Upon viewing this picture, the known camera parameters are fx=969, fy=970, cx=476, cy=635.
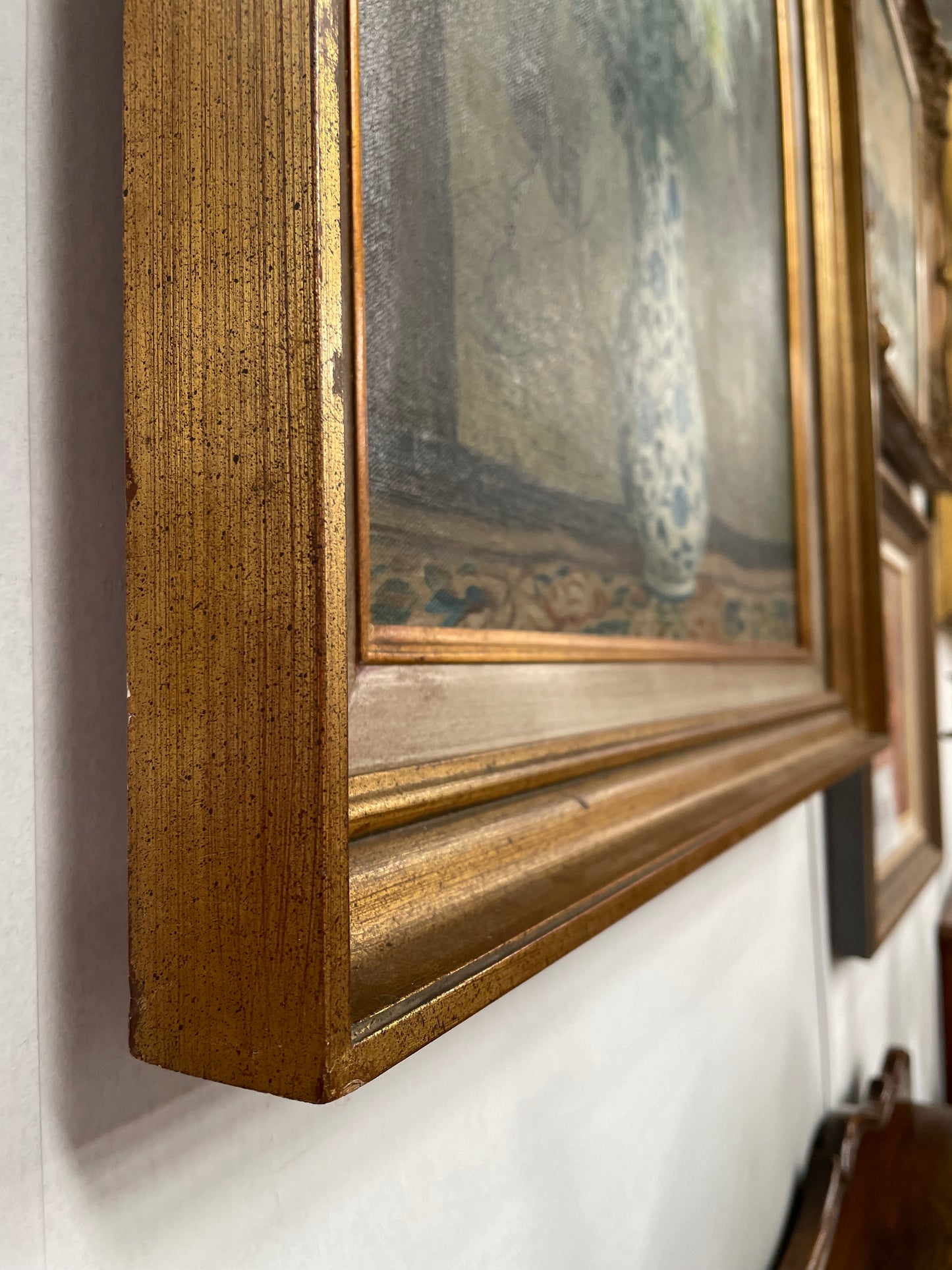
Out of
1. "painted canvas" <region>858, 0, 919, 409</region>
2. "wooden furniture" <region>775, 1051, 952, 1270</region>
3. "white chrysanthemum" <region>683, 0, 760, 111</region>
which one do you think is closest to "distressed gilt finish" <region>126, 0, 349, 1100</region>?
"white chrysanthemum" <region>683, 0, 760, 111</region>

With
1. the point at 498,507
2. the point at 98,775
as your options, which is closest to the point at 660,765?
the point at 498,507

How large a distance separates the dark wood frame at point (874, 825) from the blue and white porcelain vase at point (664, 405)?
18.3 inches

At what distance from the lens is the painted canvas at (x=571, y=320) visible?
0.88ft

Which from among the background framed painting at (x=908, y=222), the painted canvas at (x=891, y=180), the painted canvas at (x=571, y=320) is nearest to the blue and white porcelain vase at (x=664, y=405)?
the painted canvas at (x=571, y=320)

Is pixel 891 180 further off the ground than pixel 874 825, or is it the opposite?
pixel 891 180

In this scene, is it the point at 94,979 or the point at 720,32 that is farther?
the point at 720,32

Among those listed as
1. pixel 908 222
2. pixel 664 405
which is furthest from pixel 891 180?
pixel 664 405

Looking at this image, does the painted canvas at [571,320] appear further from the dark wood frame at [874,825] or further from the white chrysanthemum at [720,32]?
the dark wood frame at [874,825]

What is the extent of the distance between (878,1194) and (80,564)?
0.84 metres

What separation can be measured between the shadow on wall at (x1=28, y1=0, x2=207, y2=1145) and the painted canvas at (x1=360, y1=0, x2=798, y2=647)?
63mm

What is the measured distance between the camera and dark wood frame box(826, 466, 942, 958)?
89 centimetres

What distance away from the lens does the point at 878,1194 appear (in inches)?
30.8

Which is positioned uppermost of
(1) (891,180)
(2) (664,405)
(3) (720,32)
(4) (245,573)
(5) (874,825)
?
(1) (891,180)

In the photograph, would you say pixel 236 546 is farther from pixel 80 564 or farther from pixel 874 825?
pixel 874 825
